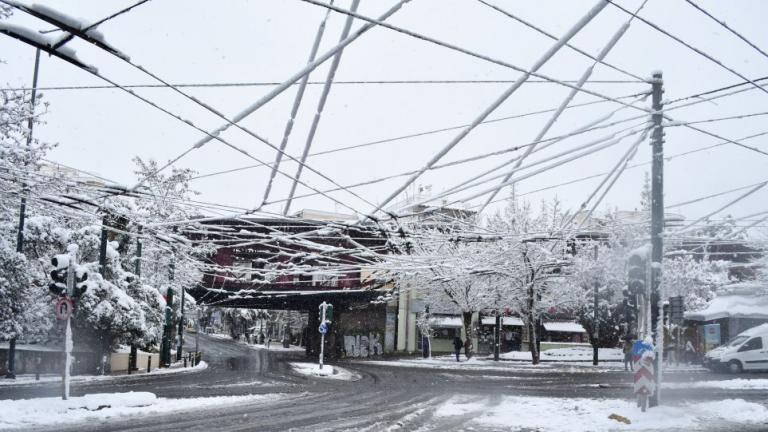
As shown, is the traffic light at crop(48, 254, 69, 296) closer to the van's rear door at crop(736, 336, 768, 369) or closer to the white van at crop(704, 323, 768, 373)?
the white van at crop(704, 323, 768, 373)

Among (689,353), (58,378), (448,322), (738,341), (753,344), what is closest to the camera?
(58,378)

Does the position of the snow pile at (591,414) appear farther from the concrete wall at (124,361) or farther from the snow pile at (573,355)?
the snow pile at (573,355)

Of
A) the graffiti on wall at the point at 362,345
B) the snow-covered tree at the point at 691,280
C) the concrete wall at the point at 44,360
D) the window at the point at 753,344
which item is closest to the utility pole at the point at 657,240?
the window at the point at 753,344

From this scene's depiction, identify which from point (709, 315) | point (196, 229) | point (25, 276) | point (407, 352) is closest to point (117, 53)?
point (196, 229)

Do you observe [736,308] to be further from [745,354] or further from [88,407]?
[88,407]

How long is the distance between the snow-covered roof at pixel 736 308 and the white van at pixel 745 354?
217 inches

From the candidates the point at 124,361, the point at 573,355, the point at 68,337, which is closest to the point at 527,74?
the point at 68,337

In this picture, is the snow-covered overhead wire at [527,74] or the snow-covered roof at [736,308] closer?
the snow-covered overhead wire at [527,74]

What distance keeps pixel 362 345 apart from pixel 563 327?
1757 centimetres

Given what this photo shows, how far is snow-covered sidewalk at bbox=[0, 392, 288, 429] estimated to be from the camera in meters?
14.0

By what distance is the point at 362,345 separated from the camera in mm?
53500

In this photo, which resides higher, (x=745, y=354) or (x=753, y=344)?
(x=753, y=344)

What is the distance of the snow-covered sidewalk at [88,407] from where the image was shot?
14.0 m

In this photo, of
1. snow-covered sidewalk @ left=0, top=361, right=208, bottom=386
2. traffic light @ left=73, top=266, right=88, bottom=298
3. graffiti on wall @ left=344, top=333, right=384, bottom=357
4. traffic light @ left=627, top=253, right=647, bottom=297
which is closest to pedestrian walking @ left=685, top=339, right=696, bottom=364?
graffiti on wall @ left=344, top=333, right=384, bottom=357
